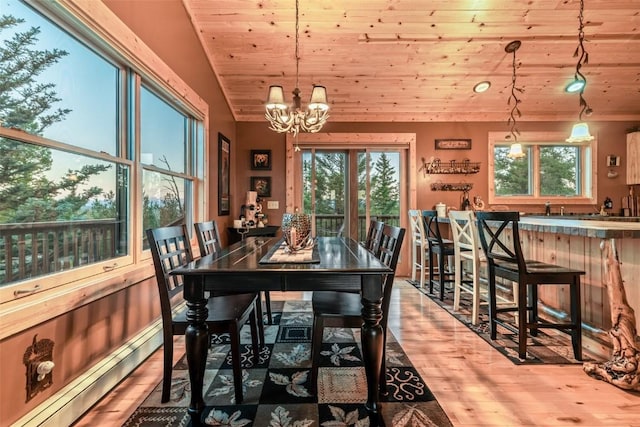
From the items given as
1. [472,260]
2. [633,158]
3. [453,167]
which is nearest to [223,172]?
[472,260]

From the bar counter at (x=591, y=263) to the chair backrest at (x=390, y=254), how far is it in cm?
128

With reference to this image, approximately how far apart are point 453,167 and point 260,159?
2972 mm

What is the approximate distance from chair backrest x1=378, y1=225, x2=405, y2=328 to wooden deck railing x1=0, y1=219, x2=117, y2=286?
174 cm

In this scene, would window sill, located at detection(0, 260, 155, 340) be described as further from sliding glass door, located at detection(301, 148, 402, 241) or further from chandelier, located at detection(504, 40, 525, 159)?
chandelier, located at detection(504, 40, 525, 159)

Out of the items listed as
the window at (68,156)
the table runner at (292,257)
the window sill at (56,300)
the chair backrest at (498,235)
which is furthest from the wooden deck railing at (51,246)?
the chair backrest at (498,235)

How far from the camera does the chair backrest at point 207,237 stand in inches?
87.6

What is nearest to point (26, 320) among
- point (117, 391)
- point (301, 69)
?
point (117, 391)

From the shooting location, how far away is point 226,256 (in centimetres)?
191

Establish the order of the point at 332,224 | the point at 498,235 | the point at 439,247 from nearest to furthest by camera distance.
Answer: the point at 498,235 < the point at 439,247 < the point at 332,224

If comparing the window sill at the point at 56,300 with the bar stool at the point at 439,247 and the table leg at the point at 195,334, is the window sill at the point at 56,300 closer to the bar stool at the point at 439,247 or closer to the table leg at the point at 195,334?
the table leg at the point at 195,334

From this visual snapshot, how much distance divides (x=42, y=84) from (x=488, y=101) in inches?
194

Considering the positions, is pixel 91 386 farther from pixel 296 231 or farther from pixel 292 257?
pixel 296 231

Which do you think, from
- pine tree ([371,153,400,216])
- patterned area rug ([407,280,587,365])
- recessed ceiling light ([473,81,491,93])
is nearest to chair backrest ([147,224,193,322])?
patterned area rug ([407,280,587,365])

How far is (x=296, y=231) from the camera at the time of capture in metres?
2.05
